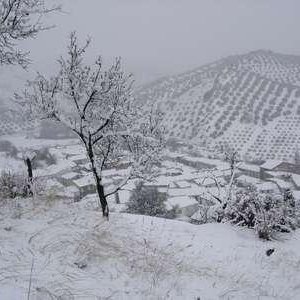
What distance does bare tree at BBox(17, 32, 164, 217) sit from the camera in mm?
9961

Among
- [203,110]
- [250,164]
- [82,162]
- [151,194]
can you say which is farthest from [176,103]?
[151,194]

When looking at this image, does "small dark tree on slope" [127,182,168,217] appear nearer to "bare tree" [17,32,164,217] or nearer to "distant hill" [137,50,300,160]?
"bare tree" [17,32,164,217]

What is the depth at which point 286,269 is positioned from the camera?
754 centimetres

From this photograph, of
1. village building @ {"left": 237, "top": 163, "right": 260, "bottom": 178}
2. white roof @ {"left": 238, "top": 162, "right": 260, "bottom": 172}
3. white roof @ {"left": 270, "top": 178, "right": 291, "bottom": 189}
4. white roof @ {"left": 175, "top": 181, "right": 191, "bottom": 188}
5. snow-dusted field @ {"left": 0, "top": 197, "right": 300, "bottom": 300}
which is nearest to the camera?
snow-dusted field @ {"left": 0, "top": 197, "right": 300, "bottom": 300}

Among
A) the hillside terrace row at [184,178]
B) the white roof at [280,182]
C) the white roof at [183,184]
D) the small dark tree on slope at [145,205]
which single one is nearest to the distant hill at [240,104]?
the hillside terrace row at [184,178]

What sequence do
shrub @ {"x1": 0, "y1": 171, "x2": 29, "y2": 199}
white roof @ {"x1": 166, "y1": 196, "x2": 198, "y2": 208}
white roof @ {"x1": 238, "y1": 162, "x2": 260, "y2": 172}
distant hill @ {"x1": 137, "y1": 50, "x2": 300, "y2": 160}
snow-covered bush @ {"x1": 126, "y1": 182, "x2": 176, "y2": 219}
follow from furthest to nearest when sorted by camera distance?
distant hill @ {"x1": 137, "y1": 50, "x2": 300, "y2": 160} < white roof @ {"x1": 238, "y1": 162, "x2": 260, "y2": 172} < white roof @ {"x1": 166, "y1": 196, "x2": 198, "y2": 208} < snow-covered bush @ {"x1": 126, "y1": 182, "x2": 176, "y2": 219} < shrub @ {"x1": 0, "y1": 171, "x2": 29, "y2": 199}

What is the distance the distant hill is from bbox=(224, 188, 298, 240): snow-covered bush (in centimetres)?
6365

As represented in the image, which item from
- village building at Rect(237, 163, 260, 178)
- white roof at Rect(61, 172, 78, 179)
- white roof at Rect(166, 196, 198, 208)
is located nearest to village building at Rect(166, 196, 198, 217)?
white roof at Rect(166, 196, 198, 208)

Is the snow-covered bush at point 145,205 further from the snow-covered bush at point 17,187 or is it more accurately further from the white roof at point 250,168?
the white roof at point 250,168

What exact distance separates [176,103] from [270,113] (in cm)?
3419

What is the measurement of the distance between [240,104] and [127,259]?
4628 inches

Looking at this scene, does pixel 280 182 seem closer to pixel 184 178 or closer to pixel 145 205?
pixel 184 178

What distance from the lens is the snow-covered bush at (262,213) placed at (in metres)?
10.2

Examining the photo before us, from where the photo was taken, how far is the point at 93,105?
1054 cm
